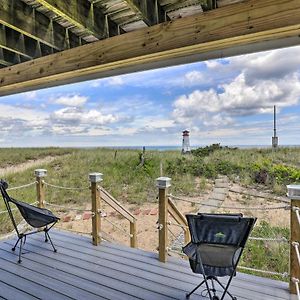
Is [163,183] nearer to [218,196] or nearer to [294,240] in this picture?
[294,240]

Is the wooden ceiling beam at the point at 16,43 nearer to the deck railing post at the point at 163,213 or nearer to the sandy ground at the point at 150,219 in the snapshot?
the deck railing post at the point at 163,213

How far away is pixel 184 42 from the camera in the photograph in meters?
1.70

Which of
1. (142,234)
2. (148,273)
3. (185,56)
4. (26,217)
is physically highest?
(185,56)

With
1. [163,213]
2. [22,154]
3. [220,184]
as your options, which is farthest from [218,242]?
[22,154]

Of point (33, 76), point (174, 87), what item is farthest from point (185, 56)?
point (174, 87)

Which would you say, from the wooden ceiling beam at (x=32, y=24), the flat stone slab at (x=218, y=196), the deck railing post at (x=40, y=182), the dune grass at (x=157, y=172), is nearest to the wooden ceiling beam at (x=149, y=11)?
the wooden ceiling beam at (x=32, y=24)

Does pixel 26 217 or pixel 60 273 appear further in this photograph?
pixel 26 217

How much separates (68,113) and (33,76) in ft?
17.0

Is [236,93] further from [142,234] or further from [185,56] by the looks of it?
[185,56]

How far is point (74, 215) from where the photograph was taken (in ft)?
20.2

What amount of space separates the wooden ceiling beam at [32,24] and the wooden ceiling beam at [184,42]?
0.45 feet

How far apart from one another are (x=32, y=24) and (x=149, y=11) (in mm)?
914

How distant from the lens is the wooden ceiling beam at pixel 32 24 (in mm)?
1837

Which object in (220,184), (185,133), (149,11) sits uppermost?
(149,11)
